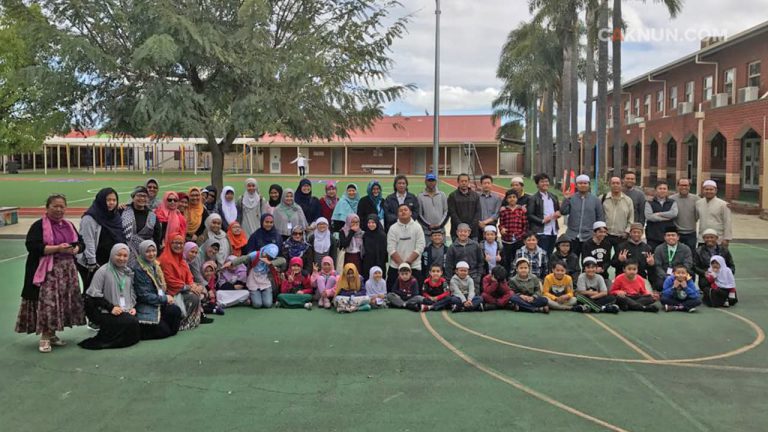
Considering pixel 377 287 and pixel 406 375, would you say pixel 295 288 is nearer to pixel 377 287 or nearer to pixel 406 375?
pixel 377 287

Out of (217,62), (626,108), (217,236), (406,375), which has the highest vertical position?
(626,108)

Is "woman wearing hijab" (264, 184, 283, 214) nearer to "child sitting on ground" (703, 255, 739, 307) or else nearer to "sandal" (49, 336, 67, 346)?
"sandal" (49, 336, 67, 346)

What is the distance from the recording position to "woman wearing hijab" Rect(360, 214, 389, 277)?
8570 millimetres

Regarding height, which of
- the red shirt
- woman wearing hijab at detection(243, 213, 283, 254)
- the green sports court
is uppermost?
woman wearing hijab at detection(243, 213, 283, 254)

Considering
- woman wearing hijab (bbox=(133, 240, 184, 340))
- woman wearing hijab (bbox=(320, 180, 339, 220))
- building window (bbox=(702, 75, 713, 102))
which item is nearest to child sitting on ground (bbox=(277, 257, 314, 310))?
woman wearing hijab (bbox=(320, 180, 339, 220))

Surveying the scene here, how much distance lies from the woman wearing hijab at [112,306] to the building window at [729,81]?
2813 cm

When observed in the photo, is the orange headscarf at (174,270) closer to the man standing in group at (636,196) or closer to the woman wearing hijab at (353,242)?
the woman wearing hijab at (353,242)

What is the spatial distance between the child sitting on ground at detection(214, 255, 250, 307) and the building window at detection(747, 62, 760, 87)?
2464 centimetres

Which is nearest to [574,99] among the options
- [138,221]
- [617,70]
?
[617,70]

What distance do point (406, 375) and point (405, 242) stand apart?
3104mm

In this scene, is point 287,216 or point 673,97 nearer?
point 287,216

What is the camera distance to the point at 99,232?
666cm

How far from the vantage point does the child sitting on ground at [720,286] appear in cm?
817

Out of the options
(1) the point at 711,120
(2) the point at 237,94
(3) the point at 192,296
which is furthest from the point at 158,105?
(1) the point at 711,120
